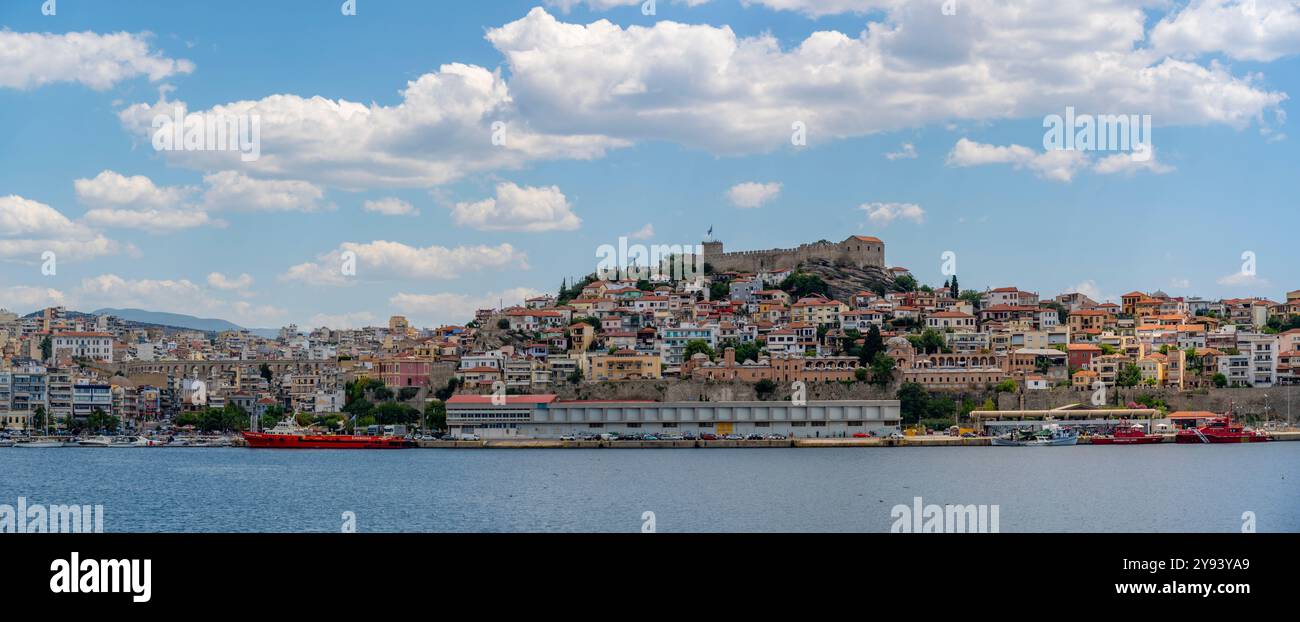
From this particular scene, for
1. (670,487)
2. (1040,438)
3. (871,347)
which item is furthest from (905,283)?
(670,487)

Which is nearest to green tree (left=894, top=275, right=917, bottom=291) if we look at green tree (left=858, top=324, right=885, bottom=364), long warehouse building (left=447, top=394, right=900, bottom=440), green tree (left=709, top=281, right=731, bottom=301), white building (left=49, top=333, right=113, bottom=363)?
green tree (left=709, top=281, right=731, bottom=301)

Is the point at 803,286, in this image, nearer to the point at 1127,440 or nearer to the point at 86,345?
the point at 1127,440

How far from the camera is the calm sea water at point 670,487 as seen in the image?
14000 mm

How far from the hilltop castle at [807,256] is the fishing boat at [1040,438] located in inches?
688

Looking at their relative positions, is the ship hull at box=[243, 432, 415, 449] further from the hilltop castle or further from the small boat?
the hilltop castle

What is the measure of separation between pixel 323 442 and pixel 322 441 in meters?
0.03

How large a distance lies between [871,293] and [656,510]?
31.5 m

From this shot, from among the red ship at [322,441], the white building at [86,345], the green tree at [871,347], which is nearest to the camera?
the red ship at [322,441]

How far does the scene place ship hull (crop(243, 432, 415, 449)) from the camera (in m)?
31.2

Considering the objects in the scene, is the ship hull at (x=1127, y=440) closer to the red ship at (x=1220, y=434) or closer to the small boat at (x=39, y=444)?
the red ship at (x=1220, y=434)

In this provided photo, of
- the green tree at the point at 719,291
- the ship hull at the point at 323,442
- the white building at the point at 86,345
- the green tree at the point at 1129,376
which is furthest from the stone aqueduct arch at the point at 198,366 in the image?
the green tree at the point at 1129,376
